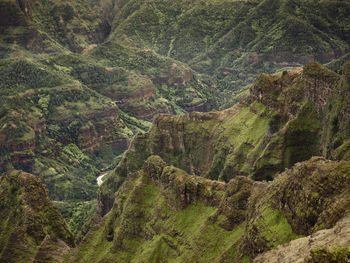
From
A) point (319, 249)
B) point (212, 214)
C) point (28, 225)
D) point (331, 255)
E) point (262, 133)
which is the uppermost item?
point (331, 255)

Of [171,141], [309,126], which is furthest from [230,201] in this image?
[171,141]

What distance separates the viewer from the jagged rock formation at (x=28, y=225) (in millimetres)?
98000

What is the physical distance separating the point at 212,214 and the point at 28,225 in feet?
141

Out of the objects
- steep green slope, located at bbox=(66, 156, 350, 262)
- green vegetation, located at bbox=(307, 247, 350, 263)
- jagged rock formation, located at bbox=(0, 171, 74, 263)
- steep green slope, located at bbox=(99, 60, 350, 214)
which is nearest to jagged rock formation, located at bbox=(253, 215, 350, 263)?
green vegetation, located at bbox=(307, 247, 350, 263)

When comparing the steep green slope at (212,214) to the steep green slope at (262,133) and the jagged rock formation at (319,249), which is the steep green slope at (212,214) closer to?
Answer: the jagged rock formation at (319,249)

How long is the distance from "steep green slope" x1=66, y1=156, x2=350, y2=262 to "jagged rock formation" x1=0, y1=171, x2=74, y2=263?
23.1 feet

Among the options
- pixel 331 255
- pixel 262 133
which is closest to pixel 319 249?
pixel 331 255

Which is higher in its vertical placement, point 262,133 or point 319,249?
point 319,249

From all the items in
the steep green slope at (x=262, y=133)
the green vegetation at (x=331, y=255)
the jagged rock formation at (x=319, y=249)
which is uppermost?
the green vegetation at (x=331, y=255)

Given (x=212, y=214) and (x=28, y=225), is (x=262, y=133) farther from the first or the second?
(x=28, y=225)

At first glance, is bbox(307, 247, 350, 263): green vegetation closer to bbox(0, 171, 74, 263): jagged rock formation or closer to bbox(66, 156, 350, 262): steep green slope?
bbox(66, 156, 350, 262): steep green slope

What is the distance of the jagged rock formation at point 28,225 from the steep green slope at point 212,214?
705 centimetres

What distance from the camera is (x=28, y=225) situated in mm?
100938

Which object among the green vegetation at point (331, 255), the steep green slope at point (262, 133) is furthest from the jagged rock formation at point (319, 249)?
the steep green slope at point (262, 133)
